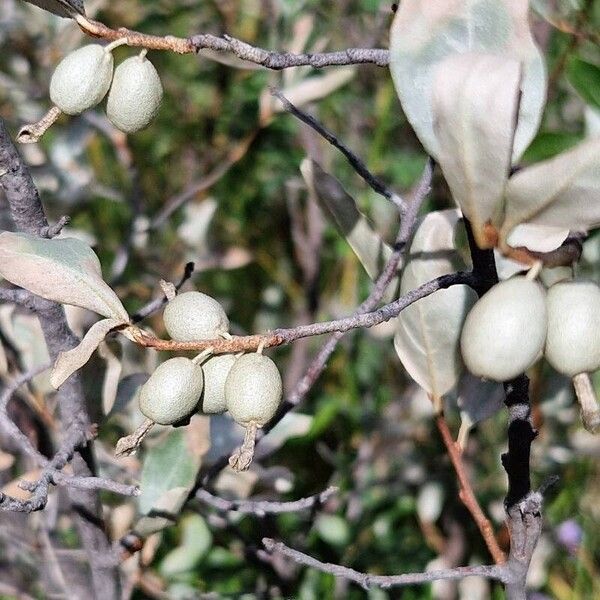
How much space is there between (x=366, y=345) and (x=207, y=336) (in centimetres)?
105

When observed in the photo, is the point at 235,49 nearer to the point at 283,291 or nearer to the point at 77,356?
the point at 77,356

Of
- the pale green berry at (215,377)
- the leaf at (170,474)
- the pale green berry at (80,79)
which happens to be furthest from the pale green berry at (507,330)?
the leaf at (170,474)

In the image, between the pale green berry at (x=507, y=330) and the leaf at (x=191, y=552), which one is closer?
the pale green berry at (x=507, y=330)

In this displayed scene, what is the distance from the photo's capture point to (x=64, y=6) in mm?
477

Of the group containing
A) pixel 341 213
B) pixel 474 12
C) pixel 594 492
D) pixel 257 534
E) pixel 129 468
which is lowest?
pixel 594 492

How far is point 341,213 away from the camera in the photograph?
63 centimetres

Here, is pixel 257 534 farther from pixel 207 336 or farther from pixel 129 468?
pixel 207 336

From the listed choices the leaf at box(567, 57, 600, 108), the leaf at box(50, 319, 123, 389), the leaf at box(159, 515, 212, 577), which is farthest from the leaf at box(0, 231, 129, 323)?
the leaf at box(159, 515, 212, 577)

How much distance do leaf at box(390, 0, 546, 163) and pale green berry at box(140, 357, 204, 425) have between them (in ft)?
0.50

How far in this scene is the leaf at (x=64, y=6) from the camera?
47cm

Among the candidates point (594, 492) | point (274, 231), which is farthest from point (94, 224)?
point (594, 492)

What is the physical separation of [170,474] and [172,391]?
296mm

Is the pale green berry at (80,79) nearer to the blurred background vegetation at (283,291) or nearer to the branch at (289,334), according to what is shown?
the branch at (289,334)

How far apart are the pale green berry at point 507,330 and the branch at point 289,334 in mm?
51
